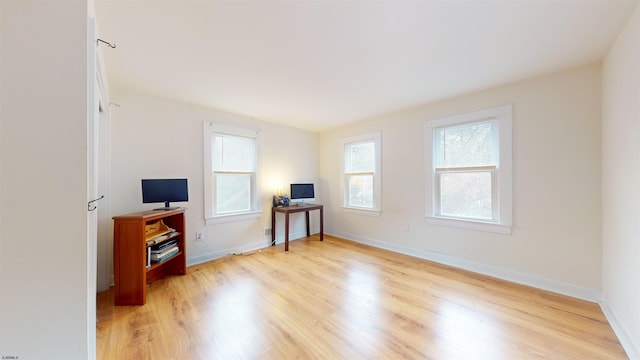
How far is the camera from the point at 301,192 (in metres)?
4.43

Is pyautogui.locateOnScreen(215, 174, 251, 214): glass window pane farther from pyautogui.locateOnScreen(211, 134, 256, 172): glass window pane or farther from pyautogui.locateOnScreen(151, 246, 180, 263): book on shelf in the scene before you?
pyautogui.locateOnScreen(151, 246, 180, 263): book on shelf

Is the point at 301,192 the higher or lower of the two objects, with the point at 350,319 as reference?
higher

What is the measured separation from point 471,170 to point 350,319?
2360mm

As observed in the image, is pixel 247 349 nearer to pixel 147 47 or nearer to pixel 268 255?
pixel 268 255

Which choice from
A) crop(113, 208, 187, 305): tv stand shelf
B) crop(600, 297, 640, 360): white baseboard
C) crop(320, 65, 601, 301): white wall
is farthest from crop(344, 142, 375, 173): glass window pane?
crop(113, 208, 187, 305): tv stand shelf

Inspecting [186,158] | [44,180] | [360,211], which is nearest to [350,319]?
[44,180]

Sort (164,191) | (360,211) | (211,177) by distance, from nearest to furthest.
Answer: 1. (164,191)
2. (211,177)
3. (360,211)

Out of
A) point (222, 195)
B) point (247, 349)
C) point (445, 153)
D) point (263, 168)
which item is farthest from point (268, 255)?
point (445, 153)

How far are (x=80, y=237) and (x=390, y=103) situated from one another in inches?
133

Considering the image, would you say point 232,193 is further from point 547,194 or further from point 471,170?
point 547,194

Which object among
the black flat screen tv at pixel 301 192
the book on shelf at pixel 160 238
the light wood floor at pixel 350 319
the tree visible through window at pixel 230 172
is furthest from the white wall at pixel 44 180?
the black flat screen tv at pixel 301 192

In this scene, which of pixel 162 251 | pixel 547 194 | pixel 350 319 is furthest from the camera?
pixel 162 251

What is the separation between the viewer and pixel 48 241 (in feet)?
3.28

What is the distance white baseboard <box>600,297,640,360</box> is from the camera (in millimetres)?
1504
